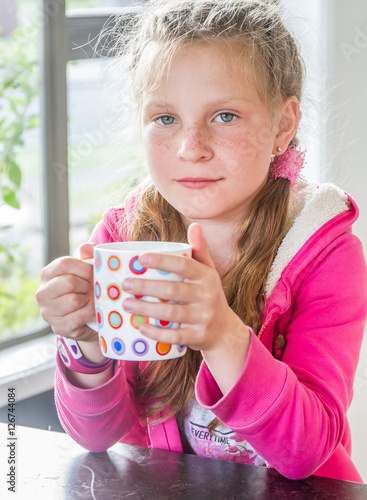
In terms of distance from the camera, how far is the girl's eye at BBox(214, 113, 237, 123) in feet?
2.96

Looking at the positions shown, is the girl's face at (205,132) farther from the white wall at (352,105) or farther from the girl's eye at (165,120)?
the white wall at (352,105)

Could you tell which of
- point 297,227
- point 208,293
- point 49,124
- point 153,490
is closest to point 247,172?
point 297,227

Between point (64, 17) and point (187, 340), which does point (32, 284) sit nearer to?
point (64, 17)

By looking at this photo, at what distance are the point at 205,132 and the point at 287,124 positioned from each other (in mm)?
217

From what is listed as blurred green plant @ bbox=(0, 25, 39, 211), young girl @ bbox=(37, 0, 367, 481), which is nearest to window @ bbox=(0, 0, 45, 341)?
blurred green plant @ bbox=(0, 25, 39, 211)

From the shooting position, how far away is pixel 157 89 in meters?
0.91

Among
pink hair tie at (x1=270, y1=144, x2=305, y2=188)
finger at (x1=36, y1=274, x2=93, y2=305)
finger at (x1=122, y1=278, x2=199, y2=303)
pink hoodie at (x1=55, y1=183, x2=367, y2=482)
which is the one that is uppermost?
pink hair tie at (x1=270, y1=144, x2=305, y2=188)

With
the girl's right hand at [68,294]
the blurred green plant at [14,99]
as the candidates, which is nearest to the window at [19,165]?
the blurred green plant at [14,99]

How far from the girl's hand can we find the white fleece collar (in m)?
0.29

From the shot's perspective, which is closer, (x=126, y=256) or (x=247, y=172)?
(x=126, y=256)

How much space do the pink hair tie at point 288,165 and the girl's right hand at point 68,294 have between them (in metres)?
0.42

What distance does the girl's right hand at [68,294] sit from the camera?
74 centimetres

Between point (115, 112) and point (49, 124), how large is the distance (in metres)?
0.68

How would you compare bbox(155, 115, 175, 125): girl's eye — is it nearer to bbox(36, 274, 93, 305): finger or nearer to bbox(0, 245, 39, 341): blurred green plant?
bbox(36, 274, 93, 305): finger
